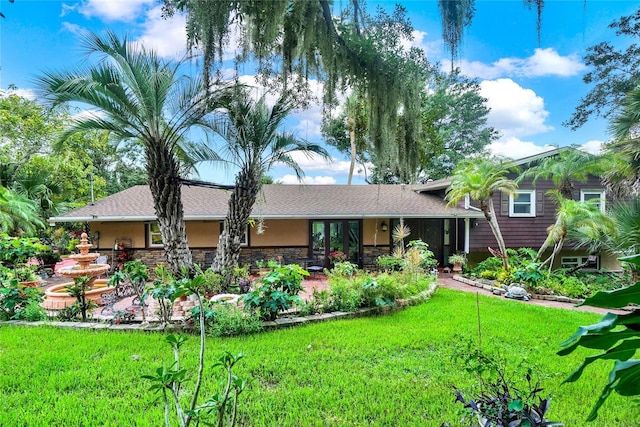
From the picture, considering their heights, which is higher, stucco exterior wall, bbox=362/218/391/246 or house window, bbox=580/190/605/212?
house window, bbox=580/190/605/212

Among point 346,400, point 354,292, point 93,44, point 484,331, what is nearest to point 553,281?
point 484,331

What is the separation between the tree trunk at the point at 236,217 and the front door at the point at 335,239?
4.98 meters

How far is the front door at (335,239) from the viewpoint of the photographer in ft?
41.5

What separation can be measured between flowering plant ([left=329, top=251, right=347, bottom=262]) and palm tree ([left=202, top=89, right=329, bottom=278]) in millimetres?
4685

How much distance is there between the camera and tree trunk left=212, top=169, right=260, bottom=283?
7.80m

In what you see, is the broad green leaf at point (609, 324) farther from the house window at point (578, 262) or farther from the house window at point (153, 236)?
the house window at point (578, 262)

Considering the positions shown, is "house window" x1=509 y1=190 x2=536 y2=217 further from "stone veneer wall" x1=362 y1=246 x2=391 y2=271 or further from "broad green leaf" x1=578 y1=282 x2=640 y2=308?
"broad green leaf" x1=578 y1=282 x2=640 y2=308

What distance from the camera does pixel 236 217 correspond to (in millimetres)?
7863

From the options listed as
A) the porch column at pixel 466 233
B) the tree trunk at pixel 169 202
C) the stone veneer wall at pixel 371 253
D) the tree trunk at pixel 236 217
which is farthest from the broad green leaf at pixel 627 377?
the stone veneer wall at pixel 371 253

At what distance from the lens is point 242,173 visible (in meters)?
7.78

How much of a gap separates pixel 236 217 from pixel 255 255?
4.58m

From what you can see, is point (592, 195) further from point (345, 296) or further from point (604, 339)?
point (604, 339)

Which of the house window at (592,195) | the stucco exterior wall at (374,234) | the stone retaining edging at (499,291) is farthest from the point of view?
the stucco exterior wall at (374,234)

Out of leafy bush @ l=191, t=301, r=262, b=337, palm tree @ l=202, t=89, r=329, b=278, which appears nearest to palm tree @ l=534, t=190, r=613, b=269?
palm tree @ l=202, t=89, r=329, b=278
